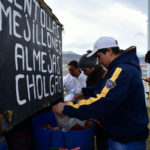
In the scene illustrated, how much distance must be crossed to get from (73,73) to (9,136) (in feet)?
7.52

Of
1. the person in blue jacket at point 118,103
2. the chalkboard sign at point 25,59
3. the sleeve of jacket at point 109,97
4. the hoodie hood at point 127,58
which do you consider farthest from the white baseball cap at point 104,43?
the chalkboard sign at point 25,59

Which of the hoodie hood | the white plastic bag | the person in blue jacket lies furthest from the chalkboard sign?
the hoodie hood

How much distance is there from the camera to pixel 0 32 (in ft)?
4.14

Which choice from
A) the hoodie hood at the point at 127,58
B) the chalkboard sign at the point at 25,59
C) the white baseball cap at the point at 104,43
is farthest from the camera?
the white baseball cap at the point at 104,43

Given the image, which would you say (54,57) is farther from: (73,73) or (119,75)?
(73,73)

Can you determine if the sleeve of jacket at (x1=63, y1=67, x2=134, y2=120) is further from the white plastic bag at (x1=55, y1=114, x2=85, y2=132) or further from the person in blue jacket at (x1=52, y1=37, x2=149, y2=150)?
the white plastic bag at (x1=55, y1=114, x2=85, y2=132)

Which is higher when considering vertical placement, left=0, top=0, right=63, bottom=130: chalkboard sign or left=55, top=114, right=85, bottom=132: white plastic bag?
left=0, top=0, right=63, bottom=130: chalkboard sign

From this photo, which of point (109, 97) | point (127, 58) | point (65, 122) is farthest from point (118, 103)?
point (65, 122)

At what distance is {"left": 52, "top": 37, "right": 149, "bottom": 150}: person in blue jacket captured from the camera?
1623 millimetres

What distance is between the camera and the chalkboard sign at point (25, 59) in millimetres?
1321

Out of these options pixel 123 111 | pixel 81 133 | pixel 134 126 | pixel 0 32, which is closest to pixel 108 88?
pixel 123 111

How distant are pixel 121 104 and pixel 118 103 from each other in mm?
135

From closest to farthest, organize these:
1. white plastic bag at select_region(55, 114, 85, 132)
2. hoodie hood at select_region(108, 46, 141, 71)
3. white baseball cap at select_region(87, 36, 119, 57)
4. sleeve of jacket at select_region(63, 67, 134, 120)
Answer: sleeve of jacket at select_region(63, 67, 134, 120) < hoodie hood at select_region(108, 46, 141, 71) < white baseball cap at select_region(87, 36, 119, 57) < white plastic bag at select_region(55, 114, 85, 132)

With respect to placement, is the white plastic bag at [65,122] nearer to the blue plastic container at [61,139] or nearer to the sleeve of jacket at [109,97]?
the blue plastic container at [61,139]
